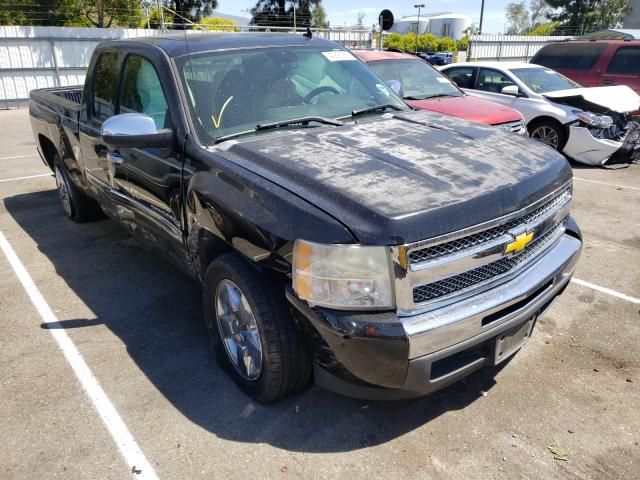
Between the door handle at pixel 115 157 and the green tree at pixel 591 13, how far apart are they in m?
46.2

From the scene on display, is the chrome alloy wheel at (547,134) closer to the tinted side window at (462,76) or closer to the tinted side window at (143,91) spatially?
the tinted side window at (462,76)

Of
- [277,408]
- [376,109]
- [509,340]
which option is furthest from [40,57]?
[509,340]

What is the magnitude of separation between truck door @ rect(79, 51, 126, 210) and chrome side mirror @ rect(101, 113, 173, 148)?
32.7 inches

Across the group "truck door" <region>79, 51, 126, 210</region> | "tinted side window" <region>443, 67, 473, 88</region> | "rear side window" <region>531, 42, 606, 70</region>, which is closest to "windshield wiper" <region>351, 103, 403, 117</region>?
"truck door" <region>79, 51, 126, 210</region>

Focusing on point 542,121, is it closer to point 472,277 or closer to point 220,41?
point 220,41

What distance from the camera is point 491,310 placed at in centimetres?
240

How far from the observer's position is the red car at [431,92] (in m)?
6.89

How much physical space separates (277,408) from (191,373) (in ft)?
2.15

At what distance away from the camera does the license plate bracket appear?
8.25ft

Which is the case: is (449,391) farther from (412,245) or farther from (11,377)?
(11,377)

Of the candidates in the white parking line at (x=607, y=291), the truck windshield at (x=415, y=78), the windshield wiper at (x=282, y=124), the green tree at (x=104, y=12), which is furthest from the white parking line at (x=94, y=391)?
the green tree at (x=104, y=12)

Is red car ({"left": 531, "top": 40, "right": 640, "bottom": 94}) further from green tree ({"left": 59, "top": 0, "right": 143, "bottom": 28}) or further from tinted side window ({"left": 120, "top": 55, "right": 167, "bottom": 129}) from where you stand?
green tree ({"left": 59, "top": 0, "right": 143, "bottom": 28})

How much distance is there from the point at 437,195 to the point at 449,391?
4.20ft

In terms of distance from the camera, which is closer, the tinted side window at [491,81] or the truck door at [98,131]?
the truck door at [98,131]
